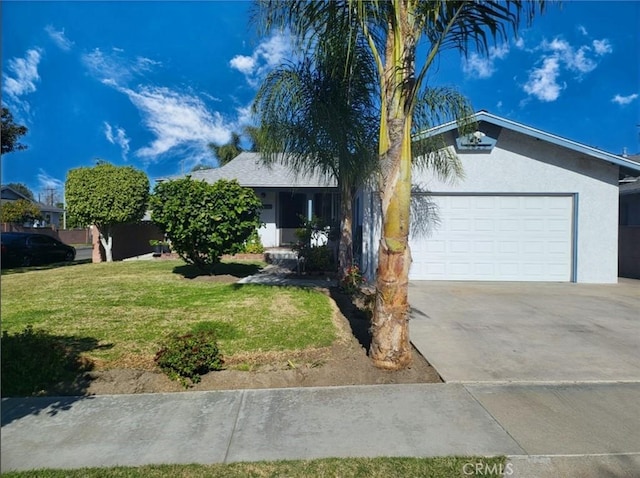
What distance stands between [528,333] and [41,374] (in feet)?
21.7

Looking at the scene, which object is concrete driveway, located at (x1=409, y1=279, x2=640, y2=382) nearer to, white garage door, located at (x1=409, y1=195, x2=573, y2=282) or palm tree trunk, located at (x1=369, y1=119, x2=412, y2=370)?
palm tree trunk, located at (x1=369, y1=119, x2=412, y2=370)

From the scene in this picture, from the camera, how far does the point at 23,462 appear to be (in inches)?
126

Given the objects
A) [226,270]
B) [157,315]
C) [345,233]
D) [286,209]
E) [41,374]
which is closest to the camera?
[41,374]

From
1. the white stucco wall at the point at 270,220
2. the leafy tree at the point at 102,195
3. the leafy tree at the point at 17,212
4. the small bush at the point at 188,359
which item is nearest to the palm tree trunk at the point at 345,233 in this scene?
the small bush at the point at 188,359

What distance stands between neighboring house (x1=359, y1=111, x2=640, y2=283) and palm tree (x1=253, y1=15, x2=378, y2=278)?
3017 millimetres

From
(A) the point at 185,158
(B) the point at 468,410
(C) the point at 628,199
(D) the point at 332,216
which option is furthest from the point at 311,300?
(A) the point at 185,158

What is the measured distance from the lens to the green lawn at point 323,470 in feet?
10.0

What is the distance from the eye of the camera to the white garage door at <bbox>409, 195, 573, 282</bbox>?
12266mm

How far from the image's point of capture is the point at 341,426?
3.73m

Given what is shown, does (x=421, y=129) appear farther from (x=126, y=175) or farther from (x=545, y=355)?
(x=126, y=175)

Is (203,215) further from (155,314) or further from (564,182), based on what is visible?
(564,182)

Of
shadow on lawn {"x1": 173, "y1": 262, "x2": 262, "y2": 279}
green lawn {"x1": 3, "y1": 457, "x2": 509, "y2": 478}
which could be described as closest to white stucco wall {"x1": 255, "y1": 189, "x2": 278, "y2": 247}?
shadow on lawn {"x1": 173, "y1": 262, "x2": 262, "y2": 279}

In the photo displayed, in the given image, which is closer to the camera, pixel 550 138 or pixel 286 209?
pixel 550 138

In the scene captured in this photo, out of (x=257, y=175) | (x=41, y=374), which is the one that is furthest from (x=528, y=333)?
(x=257, y=175)
